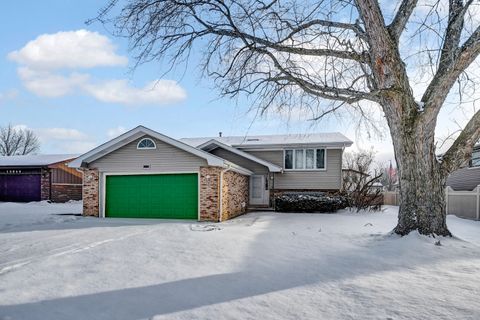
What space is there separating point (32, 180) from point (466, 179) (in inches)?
1045

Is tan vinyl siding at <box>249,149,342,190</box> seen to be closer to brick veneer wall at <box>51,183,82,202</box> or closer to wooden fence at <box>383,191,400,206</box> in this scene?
wooden fence at <box>383,191,400,206</box>

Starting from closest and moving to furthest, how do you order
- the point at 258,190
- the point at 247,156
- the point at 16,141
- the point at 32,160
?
the point at 247,156 → the point at 258,190 → the point at 32,160 → the point at 16,141

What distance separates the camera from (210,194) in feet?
42.6

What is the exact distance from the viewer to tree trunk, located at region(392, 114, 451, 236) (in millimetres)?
7984

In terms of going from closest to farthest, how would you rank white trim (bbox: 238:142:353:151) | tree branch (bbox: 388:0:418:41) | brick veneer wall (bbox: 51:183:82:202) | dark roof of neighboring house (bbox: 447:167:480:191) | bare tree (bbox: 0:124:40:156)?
tree branch (bbox: 388:0:418:41) < dark roof of neighboring house (bbox: 447:167:480:191) < white trim (bbox: 238:142:353:151) < brick veneer wall (bbox: 51:183:82:202) < bare tree (bbox: 0:124:40:156)

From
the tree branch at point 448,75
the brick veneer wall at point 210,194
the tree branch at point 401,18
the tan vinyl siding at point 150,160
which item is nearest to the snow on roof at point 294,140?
the tan vinyl siding at point 150,160

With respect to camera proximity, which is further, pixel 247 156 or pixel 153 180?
pixel 247 156

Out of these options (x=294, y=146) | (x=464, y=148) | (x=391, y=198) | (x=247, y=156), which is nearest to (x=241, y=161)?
(x=247, y=156)

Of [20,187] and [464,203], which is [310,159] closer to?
[464,203]

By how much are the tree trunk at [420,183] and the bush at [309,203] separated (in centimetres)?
848

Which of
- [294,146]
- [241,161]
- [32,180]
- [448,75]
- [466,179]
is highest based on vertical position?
[448,75]

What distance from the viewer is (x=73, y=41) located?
936 centimetres

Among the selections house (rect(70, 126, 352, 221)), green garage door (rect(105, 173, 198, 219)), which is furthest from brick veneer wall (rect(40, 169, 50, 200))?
green garage door (rect(105, 173, 198, 219))

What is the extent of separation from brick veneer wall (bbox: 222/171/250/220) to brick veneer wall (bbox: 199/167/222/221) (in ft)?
1.77
